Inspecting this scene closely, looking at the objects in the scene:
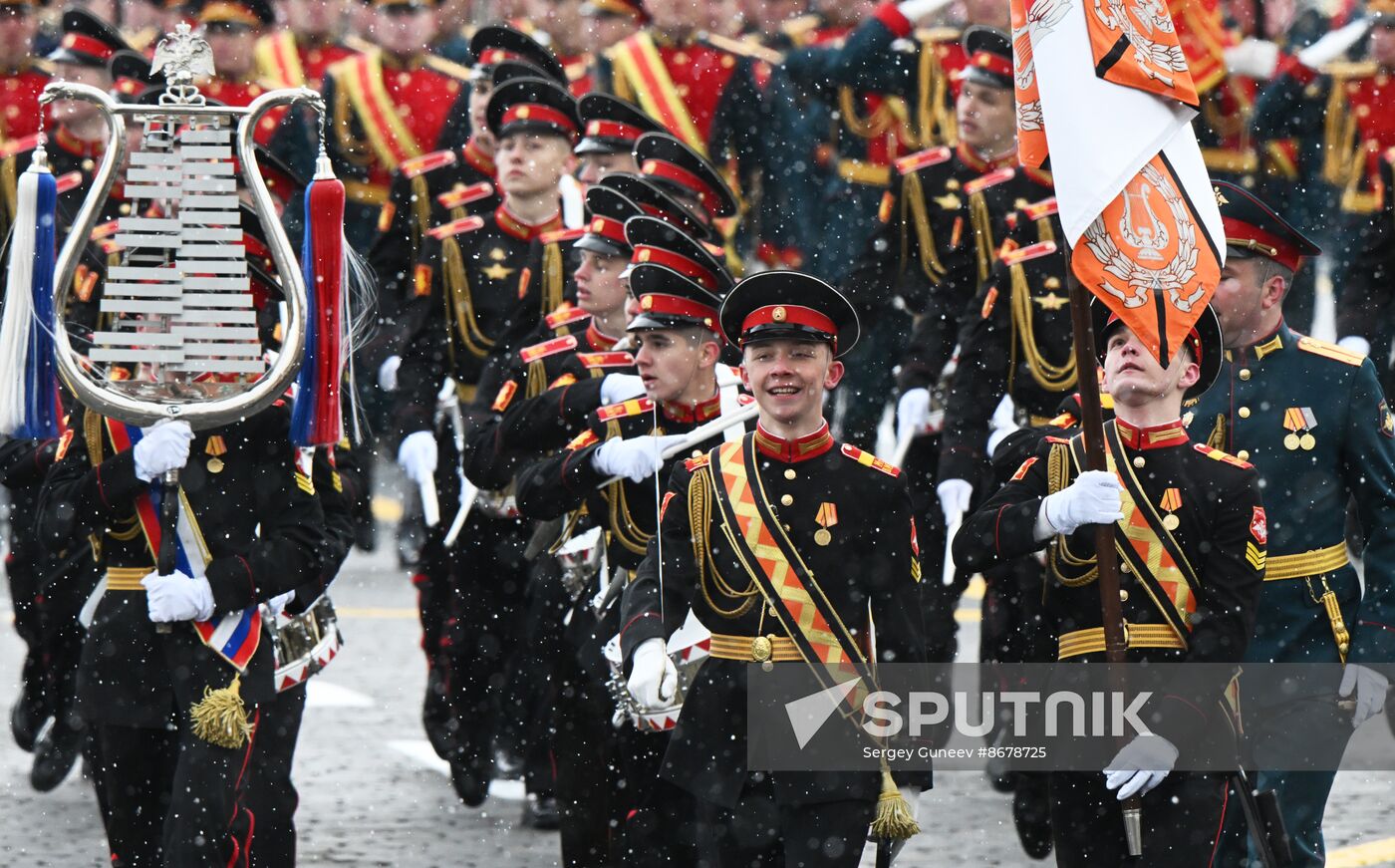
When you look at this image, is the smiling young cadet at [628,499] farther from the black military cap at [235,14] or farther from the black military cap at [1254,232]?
the black military cap at [235,14]

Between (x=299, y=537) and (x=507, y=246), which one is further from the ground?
(x=507, y=246)

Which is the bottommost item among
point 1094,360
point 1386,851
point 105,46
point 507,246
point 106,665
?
point 1386,851

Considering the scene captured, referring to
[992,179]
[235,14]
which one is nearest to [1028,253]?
[992,179]

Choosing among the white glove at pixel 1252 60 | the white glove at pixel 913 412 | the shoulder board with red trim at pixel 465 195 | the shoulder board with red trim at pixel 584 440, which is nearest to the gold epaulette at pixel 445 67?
the shoulder board with red trim at pixel 465 195

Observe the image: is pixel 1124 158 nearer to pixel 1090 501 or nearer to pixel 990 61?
pixel 1090 501

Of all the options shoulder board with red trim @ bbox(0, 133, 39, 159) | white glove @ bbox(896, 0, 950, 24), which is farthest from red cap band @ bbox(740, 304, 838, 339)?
shoulder board with red trim @ bbox(0, 133, 39, 159)

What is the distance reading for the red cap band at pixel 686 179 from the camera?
10.3 metres

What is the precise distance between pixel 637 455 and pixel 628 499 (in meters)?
0.31

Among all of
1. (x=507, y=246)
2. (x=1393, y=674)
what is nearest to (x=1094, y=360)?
(x=1393, y=674)

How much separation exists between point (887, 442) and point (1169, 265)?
413 inches

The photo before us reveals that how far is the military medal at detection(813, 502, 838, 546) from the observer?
23.9 feet

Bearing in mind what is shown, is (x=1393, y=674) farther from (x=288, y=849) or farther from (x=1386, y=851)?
(x=288, y=849)

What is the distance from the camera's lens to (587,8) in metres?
16.0

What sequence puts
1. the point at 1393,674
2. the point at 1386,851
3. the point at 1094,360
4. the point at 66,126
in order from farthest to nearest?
the point at 66,126 → the point at 1386,851 → the point at 1393,674 → the point at 1094,360
